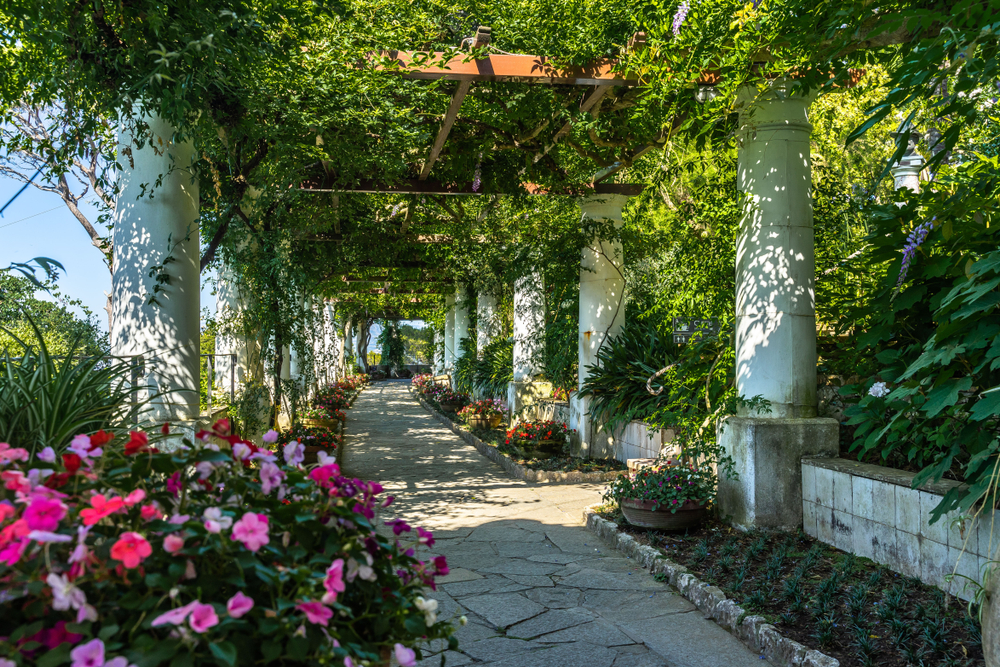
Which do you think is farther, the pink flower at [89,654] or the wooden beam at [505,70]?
the wooden beam at [505,70]

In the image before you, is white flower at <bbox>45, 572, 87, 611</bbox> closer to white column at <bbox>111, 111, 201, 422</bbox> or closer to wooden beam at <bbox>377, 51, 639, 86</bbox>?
white column at <bbox>111, 111, 201, 422</bbox>

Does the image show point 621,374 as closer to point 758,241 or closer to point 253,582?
point 758,241

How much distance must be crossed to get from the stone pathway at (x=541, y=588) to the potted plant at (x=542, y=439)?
0.78 m

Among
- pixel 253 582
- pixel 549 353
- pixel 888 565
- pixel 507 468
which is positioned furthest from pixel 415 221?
pixel 253 582

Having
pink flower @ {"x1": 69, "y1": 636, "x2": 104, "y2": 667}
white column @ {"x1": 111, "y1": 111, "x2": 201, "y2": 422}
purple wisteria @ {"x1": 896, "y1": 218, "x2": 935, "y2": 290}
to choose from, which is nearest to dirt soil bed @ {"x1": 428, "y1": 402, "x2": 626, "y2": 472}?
white column @ {"x1": 111, "y1": 111, "x2": 201, "y2": 422}

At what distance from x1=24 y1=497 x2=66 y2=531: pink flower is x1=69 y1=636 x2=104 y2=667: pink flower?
9.6 inches

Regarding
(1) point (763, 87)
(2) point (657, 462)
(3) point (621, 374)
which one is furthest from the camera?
(3) point (621, 374)

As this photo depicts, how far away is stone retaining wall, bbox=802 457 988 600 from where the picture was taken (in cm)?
351

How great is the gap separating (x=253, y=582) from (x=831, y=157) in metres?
11.0

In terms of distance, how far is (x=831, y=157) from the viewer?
1055 cm

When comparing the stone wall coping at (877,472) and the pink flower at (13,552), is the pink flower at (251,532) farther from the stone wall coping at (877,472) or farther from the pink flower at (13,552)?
the stone wall coping at (877,472)

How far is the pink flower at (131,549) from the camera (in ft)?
4.27

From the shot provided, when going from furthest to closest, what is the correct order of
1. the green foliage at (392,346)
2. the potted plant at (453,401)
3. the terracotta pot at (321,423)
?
the green foliage at (392,346)
the potted plant at (453,401)
the terracotta pot at (321,423)

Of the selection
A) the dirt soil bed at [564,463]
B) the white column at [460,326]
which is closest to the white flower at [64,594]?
the dirt soil bed at [564,463]
